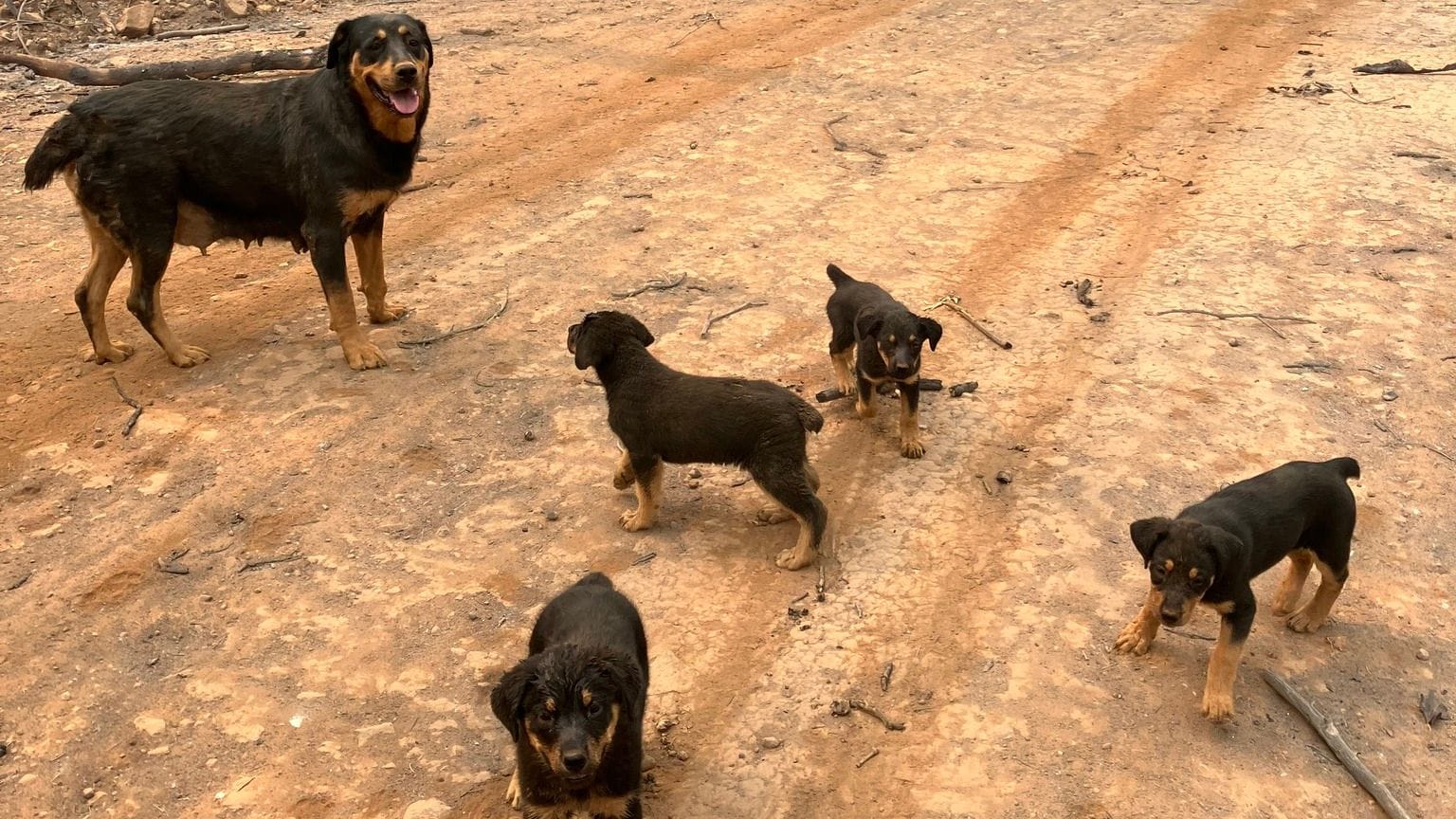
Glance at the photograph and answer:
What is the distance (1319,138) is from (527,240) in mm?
7662

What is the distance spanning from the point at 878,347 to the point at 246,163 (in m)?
4.34

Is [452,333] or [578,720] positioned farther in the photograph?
[452,333]

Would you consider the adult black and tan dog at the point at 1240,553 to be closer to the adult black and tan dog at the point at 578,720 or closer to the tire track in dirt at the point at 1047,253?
the tire track in dirt at the point at 1047,253

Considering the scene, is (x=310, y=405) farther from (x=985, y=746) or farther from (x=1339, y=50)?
(x=1339, y=50)

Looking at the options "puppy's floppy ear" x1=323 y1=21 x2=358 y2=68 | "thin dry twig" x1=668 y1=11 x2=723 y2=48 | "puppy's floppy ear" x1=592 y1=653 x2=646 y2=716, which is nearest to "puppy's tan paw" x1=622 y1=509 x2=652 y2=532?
"puppy's floppy ear" x1=592 y1=653 x2=646 y2=716

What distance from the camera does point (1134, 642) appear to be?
5.88 m

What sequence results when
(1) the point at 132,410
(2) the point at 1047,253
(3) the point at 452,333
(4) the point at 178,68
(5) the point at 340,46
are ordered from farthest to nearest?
(4) the point at 178,68, (2) the point at 1047,253, (3) the point at 452,333, (5) the point at 340,46, (1) the point at 132,410

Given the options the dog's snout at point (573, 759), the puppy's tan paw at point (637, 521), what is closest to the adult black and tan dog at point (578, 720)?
the dog's snout at point (573, 759)

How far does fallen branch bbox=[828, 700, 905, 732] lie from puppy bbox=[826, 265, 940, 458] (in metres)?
2.14

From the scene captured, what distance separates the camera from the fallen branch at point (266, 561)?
646 cm

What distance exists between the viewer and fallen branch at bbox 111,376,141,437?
761 centimetres

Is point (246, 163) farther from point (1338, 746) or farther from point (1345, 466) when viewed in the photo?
point (1338, 746)

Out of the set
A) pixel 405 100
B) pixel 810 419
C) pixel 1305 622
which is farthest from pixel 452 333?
pixel 1305 622

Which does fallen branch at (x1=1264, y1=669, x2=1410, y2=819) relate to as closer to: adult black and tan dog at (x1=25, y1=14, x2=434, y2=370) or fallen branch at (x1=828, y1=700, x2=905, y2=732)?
fallen branch at (x1=828, y1=700, x2=905, y2=732)
